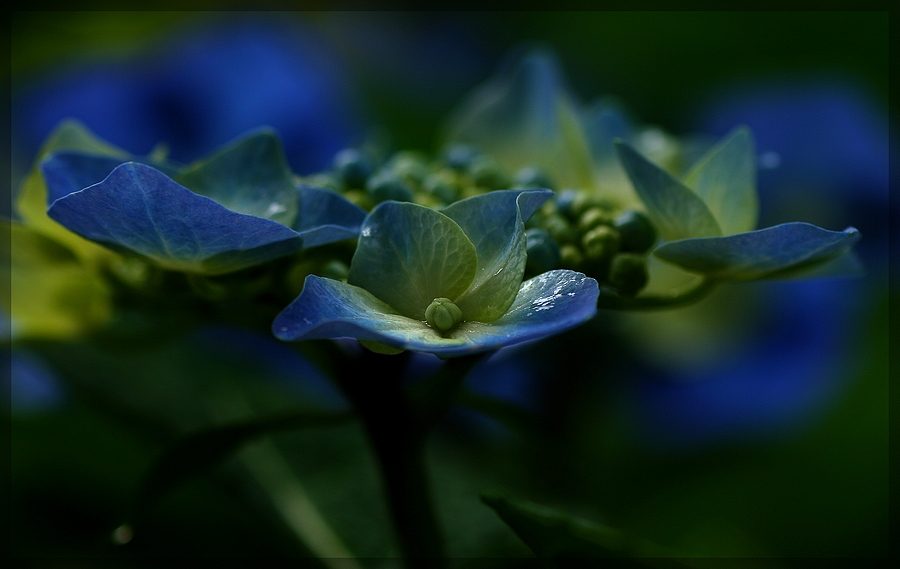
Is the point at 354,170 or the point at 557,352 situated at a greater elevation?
the point at 354,170

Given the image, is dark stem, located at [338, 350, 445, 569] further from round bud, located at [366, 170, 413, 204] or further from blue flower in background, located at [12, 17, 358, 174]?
blue flower in background, located at [12, 17, 358, 174]

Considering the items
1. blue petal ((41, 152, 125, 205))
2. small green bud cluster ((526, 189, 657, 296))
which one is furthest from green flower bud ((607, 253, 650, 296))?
blue petal ((41, 152, 125, 205))

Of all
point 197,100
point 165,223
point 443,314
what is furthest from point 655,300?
point 197,100

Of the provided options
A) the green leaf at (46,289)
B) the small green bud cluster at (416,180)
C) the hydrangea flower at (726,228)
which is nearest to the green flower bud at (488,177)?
the small green bud cluster at (416,180)

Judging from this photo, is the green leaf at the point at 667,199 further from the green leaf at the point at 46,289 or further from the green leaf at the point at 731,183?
the green leaf at the point at 46,289

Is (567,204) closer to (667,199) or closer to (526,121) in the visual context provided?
(667,199)

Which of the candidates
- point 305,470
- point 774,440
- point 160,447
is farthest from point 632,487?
point 160,447
